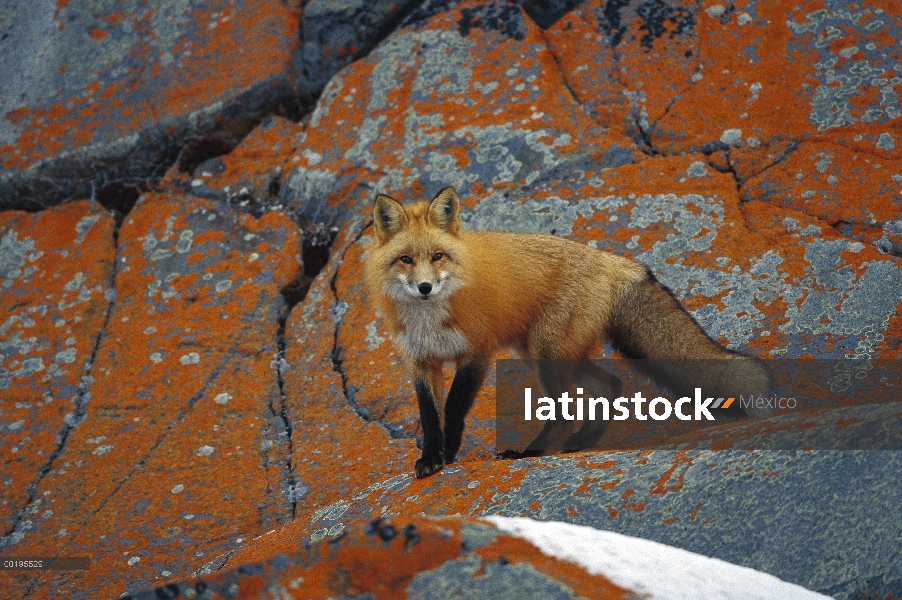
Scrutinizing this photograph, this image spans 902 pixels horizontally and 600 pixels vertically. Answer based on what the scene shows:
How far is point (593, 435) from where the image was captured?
445cm

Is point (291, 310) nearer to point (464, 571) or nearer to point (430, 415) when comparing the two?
point (430, 415)

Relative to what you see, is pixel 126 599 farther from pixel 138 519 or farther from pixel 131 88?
pixel 131 88

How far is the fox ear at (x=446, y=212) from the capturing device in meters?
4.45

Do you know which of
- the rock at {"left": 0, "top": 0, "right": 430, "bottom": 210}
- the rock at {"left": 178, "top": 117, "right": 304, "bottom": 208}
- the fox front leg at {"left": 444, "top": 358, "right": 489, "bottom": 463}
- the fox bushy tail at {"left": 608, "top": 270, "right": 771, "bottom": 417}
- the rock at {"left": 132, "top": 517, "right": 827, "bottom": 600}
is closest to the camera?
the rock at {"left": 132, "top": 517, "right": 827, "bottom": 600}

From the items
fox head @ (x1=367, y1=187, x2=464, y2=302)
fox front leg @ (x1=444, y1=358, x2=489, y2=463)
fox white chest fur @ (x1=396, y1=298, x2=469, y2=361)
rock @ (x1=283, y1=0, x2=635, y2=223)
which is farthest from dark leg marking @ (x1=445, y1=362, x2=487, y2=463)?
rock @ (x1=283, y1=0, x2=635, y2=223)

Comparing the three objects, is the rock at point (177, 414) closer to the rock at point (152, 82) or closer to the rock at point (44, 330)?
the rock at point (44, 330)

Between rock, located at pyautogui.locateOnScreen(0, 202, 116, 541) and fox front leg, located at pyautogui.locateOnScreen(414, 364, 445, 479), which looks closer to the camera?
fox front leg, located at pyautogui.locateOnScreen(414, 364, 445, 479)

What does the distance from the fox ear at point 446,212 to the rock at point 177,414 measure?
1637 mm

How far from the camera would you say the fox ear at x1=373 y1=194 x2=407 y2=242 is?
4.43 metres

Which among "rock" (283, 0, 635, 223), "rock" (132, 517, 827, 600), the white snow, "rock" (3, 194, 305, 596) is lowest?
"rock" (3, 194, 305, 596)

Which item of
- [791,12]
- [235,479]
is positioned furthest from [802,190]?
[235,479]

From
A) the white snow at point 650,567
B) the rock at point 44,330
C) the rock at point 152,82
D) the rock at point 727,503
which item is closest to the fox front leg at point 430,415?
the rock at point 727,503

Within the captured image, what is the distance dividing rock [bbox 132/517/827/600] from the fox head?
229 cm

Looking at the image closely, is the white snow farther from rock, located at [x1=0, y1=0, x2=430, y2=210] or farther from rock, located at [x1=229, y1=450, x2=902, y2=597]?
rock, located at [x1=0, y1=0, x2=430, y2=210]
